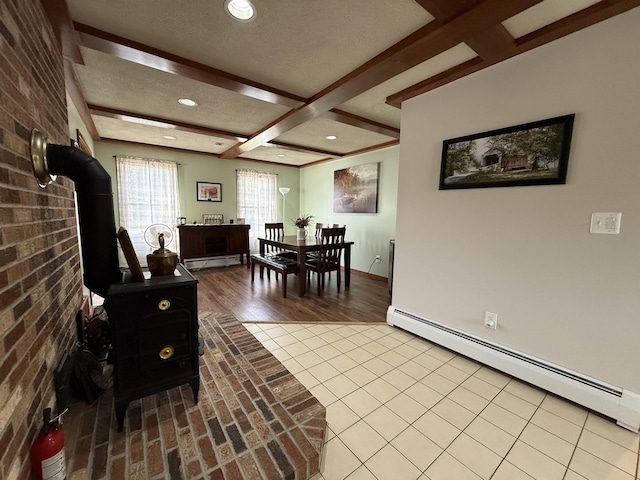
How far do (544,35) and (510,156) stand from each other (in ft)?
2.33

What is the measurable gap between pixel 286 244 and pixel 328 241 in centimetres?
60

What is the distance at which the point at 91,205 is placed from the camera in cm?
130

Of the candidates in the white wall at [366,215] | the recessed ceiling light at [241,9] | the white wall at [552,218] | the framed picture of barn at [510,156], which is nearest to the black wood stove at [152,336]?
the recessed ceiling light at [241,9]

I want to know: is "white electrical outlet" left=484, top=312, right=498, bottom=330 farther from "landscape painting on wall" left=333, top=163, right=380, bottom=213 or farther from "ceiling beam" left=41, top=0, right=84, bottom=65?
"ceiling beam" left=41, top=0, right=84, bottom=65

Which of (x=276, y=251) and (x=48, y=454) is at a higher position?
(x=276, y=251)

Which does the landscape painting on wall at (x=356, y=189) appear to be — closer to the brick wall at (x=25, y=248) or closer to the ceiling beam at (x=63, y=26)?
the ceiling beam at (x=63, y=26)

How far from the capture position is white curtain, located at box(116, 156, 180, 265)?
4.49 m

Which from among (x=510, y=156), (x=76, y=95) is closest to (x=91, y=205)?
(x=76, y=95)

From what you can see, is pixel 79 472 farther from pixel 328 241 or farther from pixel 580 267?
pixel 328 241

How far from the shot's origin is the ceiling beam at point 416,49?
1363 mm

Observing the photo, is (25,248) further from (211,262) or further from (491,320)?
(211,262)

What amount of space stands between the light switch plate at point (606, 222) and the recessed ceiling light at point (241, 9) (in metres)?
2.34

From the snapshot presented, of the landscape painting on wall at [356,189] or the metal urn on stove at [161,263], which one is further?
the landscape painting on wall at [356,189]

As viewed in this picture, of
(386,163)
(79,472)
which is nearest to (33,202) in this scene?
(79,472)
